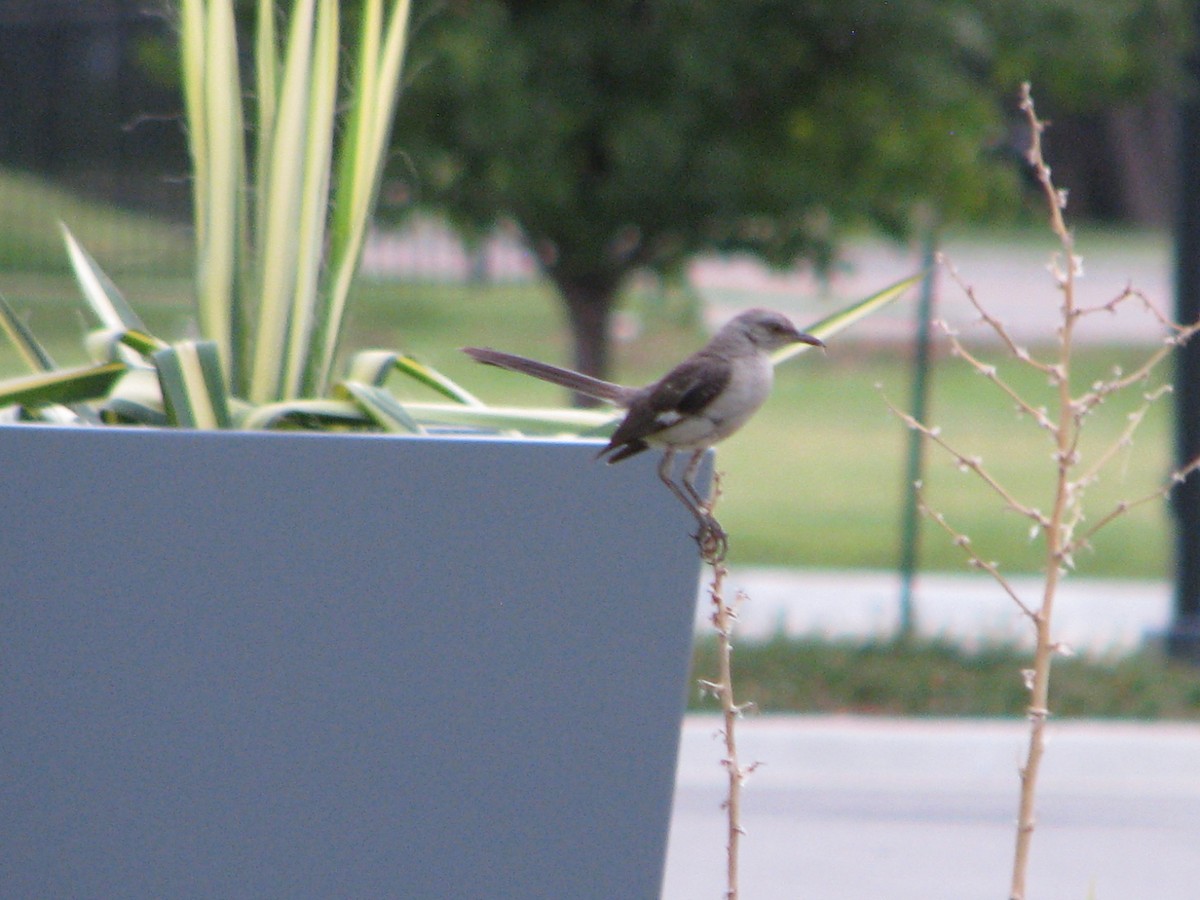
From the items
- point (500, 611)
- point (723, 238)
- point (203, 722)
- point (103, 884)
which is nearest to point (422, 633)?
point (500, 611)

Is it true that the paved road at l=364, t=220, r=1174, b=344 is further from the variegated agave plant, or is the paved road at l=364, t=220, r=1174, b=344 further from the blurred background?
the variegated agave plant

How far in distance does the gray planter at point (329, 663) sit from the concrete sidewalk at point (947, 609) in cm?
401

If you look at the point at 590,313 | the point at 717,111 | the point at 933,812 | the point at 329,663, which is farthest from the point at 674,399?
the point at 590,313

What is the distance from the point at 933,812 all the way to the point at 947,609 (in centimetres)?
278

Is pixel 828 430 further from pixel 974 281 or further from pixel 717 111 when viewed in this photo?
pixel 717 111

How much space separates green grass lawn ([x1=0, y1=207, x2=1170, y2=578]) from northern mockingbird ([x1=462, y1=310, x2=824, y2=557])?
2.27 meters

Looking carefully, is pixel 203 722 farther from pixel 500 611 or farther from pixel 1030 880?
pixel 1030 880

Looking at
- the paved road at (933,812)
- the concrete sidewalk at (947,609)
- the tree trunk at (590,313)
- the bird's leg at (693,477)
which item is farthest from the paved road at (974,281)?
the bird's leg at (693,477)

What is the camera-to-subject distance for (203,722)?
1957 mm

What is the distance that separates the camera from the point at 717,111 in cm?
561

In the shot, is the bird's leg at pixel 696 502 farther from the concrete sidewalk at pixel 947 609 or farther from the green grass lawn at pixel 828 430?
the concrete sidewalk at pixel 947 609

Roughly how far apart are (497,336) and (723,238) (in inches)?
549

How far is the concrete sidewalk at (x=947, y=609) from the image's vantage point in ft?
20.8

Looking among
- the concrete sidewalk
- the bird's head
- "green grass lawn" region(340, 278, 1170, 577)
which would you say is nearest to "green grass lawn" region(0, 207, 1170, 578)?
"green grass lawn" region(340, 278, 1170, 577)
